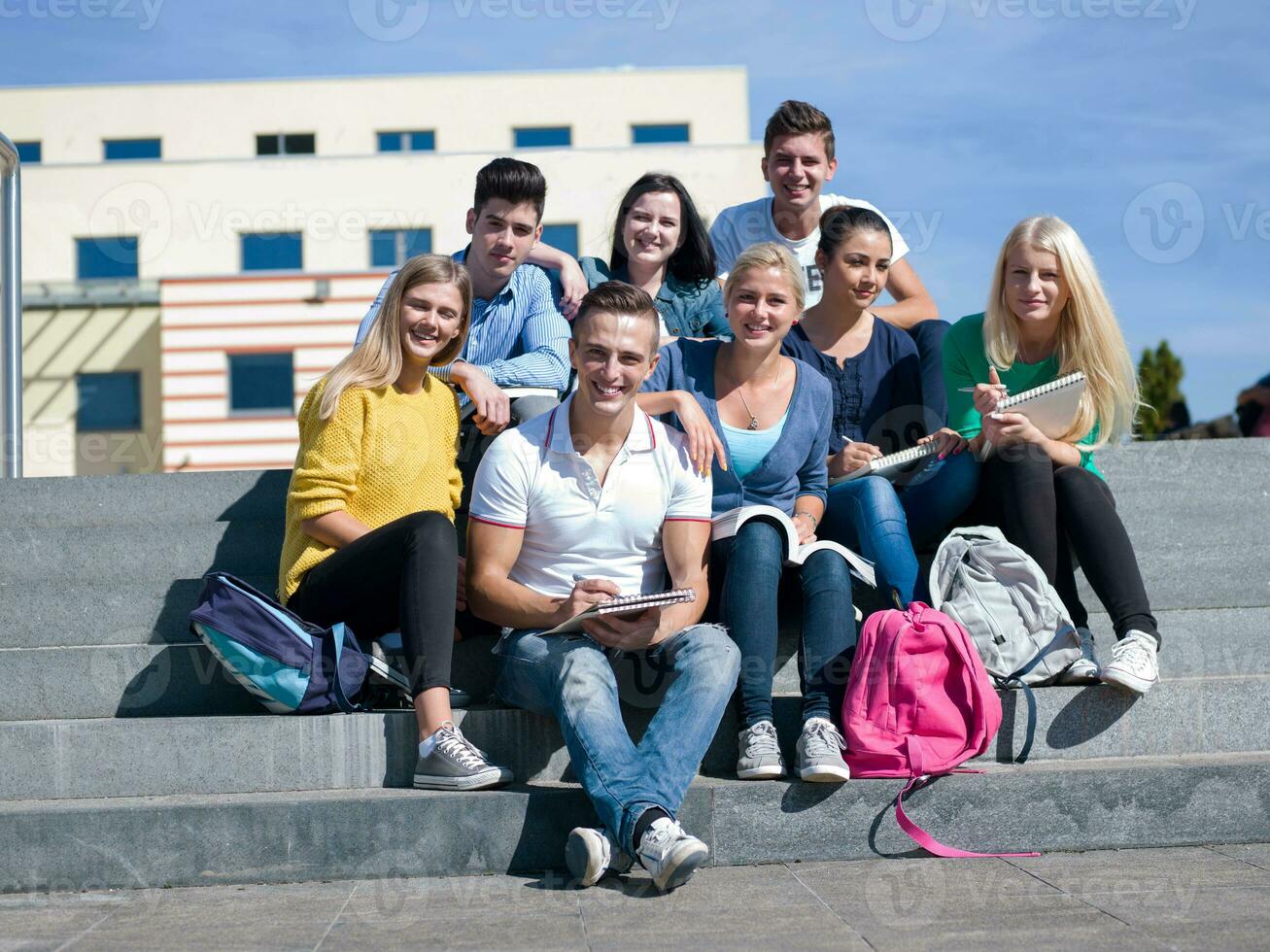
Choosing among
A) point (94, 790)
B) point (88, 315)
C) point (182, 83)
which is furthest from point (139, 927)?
point (182, 83)

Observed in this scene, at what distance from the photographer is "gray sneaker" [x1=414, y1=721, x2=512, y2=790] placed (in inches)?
127

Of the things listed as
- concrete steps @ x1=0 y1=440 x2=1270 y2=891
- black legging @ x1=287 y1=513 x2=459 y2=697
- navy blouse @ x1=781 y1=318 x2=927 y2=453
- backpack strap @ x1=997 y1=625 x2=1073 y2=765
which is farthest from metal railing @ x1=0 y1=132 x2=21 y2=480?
backpack strap @ x1=997 y1=625 x2=1073 y2=765

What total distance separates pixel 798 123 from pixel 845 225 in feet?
3.04

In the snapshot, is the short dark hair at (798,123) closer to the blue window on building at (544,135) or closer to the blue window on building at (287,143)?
the blue window on building at (544,135)

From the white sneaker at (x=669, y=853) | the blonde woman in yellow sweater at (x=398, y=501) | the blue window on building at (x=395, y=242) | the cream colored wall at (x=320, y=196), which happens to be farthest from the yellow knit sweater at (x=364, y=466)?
the blue window on building at (x=395, y=242)

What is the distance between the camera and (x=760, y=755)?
3340 millimetres

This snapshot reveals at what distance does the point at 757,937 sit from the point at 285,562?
70.4 inches

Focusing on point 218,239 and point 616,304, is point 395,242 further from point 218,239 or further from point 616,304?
point 616,304

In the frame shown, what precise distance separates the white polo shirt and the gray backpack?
30.0 inches

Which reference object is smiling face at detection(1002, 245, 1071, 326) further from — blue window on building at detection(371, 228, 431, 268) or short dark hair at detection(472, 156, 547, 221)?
blue window on building at detection(371, 228, 431, 268)

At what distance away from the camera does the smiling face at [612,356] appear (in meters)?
3.53

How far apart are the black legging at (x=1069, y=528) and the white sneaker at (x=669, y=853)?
1.57 meters

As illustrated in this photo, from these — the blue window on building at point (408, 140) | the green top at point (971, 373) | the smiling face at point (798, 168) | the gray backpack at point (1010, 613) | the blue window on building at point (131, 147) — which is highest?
the blue window on building at point (408, 140)

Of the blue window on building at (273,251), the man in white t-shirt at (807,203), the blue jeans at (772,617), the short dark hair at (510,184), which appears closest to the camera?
the blue jeans at (772,617)
